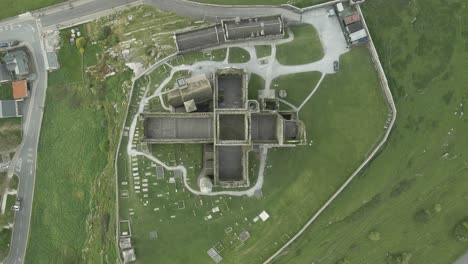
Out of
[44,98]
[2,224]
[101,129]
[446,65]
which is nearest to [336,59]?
[446,65]

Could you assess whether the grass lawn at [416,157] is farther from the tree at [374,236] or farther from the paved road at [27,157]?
the paved road at [27,157]

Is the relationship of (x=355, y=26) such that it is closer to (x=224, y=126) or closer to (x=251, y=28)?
(x=251, y=28)

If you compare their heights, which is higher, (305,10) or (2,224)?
(305,10)

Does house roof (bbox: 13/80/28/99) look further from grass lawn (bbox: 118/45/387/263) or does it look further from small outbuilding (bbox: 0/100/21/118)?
grass lawn (bbox: 118/45/387/263)

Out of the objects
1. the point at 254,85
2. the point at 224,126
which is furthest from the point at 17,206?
the point at 254,85

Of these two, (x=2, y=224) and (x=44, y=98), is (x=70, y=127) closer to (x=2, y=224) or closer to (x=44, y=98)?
(x=44, y=98)

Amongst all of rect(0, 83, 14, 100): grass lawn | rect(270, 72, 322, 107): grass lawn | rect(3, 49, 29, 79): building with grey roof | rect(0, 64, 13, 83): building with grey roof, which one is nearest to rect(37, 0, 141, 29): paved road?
rect(3, 49, 29, 79): building with grey roof
